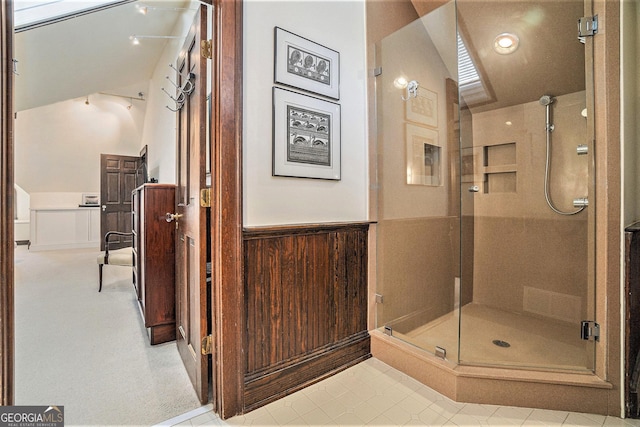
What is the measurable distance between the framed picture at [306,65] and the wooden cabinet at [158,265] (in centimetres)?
128

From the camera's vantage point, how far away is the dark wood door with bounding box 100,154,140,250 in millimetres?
6000

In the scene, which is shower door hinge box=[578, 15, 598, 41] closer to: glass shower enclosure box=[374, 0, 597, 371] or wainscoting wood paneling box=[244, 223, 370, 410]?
glass shower enclosure box=[374, 0, 597, 371]

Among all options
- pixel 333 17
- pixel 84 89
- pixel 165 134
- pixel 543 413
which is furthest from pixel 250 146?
pixel 84 89

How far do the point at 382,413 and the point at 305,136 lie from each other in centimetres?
149

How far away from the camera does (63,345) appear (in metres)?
2.08

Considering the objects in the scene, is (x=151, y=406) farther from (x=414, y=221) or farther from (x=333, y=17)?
(x=333, y=17)

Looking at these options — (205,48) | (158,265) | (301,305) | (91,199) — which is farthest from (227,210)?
(91,199)

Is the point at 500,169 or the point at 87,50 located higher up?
the point at 87,50

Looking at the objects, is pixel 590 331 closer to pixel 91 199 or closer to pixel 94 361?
pixel 94 361

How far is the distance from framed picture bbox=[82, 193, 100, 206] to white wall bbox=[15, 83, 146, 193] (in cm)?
11

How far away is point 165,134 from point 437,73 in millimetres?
2847

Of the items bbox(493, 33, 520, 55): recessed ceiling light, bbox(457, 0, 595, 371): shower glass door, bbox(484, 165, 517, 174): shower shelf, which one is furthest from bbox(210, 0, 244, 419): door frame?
bbox(484, 165, 517, 174): shower shelf

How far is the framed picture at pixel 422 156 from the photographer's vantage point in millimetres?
2137

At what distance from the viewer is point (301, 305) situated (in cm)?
167
